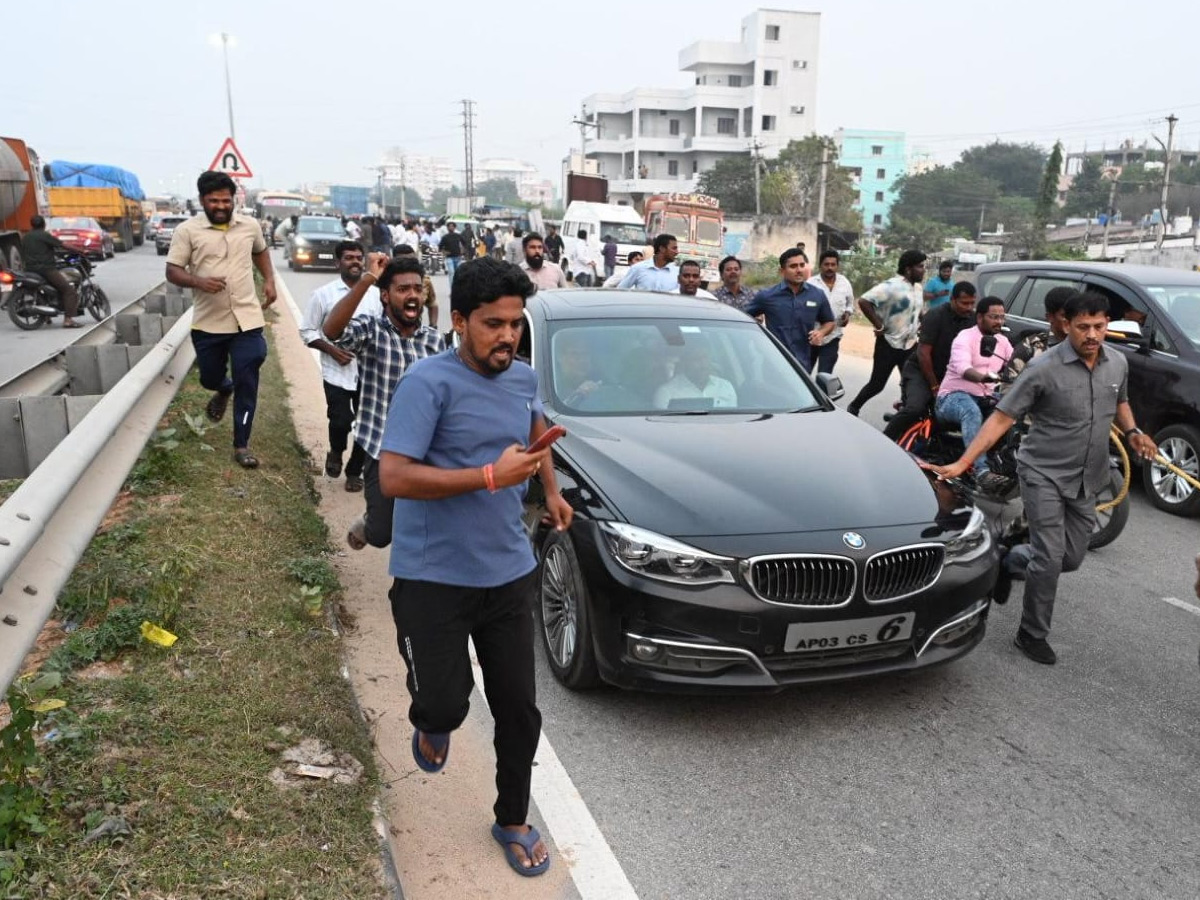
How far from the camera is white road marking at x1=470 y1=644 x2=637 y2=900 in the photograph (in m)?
3.08

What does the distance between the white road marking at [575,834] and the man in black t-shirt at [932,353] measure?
500 cm

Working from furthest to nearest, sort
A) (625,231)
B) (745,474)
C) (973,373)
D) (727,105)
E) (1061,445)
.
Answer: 1. (727,105)
2. (625,231)
3. (973,373)
4. (1061,445)
5. (745,474)

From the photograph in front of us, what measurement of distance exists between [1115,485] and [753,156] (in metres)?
75.3

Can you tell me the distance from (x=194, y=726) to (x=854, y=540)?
244 cm

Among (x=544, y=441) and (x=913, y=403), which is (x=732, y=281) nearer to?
(x=913, y=403)

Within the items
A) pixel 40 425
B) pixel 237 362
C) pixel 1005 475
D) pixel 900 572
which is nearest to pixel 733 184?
pixel 1005 475

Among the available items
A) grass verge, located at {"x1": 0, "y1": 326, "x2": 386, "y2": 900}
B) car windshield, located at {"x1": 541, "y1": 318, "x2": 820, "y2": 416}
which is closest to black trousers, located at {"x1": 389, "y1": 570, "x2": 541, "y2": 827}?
grass verge, located at {"x1": 0, "y1": 326, "x2": 386, "y2": 900}

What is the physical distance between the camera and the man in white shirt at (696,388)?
5270mm

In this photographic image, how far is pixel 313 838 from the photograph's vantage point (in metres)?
2.94

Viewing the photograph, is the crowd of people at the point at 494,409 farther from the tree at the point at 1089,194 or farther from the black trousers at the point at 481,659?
the tree at the point at 1089,194

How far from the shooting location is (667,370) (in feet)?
17.8

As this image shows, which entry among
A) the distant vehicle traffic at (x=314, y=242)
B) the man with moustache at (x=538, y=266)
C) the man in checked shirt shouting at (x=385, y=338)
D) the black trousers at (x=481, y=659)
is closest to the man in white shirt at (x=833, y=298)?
the man with moustache at (x=538, y=266)

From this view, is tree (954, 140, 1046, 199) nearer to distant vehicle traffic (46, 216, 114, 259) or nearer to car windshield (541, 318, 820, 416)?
distant vehicle traffic (46, 216, 114, 259)

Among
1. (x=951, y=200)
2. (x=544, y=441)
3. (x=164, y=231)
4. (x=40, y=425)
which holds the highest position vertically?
(x=951, y=200)
